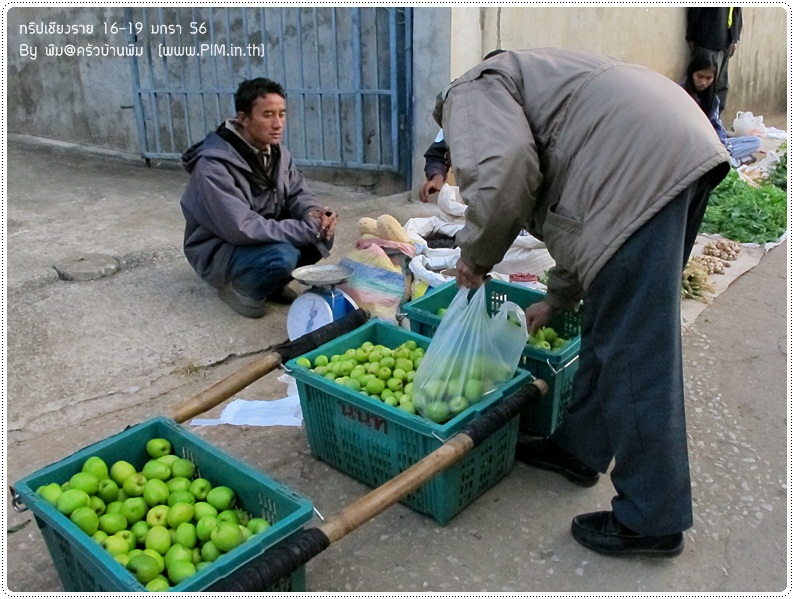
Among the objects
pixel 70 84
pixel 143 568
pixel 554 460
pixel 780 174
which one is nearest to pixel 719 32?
pixel 780 174

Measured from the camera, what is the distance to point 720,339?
161 inches

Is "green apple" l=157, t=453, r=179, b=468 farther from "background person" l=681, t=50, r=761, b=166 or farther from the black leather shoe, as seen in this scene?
"background person" l=681, t=50, r=761, b=166

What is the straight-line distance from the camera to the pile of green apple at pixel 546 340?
2988 millimetres

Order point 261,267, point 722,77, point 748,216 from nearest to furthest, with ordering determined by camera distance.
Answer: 1. point 261,267
2. point 748,216
3. point 722,77

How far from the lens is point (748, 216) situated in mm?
5879

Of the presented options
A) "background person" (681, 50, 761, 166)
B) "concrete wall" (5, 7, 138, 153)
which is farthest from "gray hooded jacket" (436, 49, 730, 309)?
"concrete wall" (5, 7, 138, 153)

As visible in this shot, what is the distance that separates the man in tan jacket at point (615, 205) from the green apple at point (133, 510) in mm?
1231

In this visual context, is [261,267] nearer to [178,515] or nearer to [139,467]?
[139,467]

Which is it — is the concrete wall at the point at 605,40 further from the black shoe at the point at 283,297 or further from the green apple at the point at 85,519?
the green apple at the point at 85,519

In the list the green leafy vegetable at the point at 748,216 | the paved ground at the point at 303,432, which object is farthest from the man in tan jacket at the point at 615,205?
the green leafy vegetable at the point at 748,216

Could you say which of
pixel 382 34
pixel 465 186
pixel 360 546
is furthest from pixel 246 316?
pixel 382 34

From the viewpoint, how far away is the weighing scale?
3.51m

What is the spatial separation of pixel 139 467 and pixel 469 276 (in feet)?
4.09

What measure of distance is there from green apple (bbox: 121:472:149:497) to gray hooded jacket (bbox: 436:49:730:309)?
1213mm
